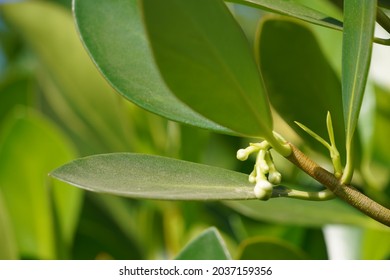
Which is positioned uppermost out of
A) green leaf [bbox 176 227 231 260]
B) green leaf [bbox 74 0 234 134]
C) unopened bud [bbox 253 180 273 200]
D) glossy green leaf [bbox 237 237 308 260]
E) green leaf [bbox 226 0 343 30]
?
green leaf [bbox 226 0 343 30]

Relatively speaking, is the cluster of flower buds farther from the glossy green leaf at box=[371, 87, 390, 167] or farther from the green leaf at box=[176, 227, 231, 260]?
the glossy green leaf at box=[371, 87, 390, 167]

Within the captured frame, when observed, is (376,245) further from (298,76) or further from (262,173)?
(262,173)

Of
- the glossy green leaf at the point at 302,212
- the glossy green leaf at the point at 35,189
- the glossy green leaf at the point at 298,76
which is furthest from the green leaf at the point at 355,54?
the glossy green leaf at the point at 35,189

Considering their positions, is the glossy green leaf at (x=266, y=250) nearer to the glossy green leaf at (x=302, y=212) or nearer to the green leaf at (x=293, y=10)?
the glossy green leaf at (x=302, y=212)

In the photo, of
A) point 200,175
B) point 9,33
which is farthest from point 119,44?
point 9,33

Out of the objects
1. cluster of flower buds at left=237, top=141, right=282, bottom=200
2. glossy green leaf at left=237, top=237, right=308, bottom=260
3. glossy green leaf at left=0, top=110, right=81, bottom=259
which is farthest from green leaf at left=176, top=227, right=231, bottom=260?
glossy green leaf at left=0, top=110, right=81, bottom=259

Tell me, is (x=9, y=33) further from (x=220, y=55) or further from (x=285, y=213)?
(x=220, y=55)

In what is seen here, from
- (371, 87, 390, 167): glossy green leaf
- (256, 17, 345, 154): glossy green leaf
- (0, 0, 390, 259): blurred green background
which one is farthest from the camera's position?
(371, 87, 390, 167): glossy green leaf
